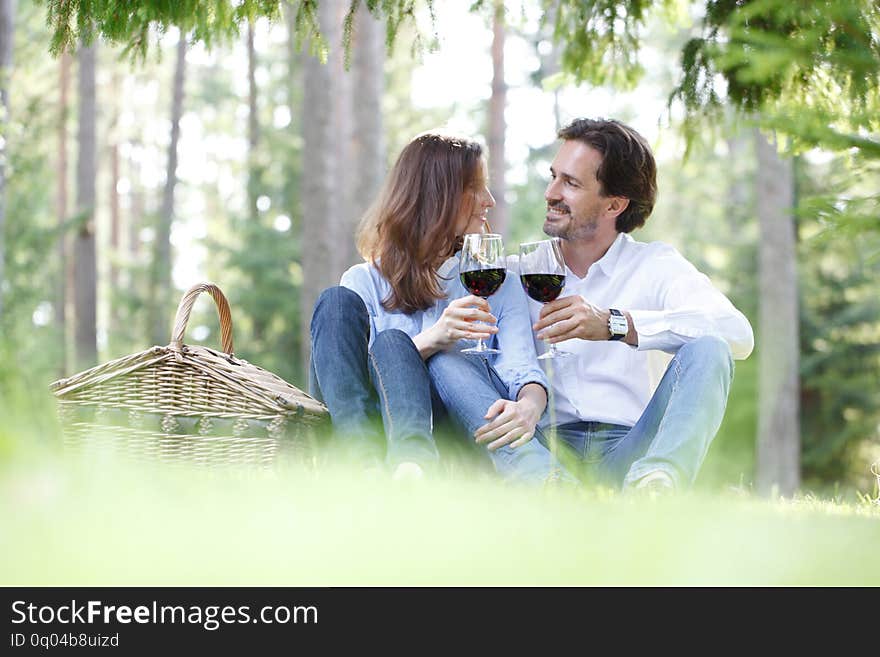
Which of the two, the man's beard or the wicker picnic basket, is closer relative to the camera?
the wicker picnic basket

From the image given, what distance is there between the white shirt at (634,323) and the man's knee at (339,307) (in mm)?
656

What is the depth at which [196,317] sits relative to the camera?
16172 mm

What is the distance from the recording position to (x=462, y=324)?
3051 mm

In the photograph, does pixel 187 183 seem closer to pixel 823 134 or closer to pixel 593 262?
pixel 593 262

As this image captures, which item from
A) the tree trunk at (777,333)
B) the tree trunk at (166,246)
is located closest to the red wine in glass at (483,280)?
the tree trunk at (777,333)

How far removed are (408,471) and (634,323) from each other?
3.08 feet

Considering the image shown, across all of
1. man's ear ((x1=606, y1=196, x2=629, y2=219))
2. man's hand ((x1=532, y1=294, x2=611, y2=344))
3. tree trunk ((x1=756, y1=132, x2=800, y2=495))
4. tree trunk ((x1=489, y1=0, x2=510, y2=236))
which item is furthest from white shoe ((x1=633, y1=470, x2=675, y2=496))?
tree trunk ((x1=489, y1=0, x2=510, y2=236))

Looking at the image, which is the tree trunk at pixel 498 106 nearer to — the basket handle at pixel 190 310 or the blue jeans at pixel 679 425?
the basket handle at pixel 190 310

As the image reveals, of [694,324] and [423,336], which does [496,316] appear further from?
[694,324]

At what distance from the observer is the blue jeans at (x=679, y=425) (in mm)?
2842

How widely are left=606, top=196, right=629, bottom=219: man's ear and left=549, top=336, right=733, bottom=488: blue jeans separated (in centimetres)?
92

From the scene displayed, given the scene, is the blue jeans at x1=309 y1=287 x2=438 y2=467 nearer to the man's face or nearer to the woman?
the woman

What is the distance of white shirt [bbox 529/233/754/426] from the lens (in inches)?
128
